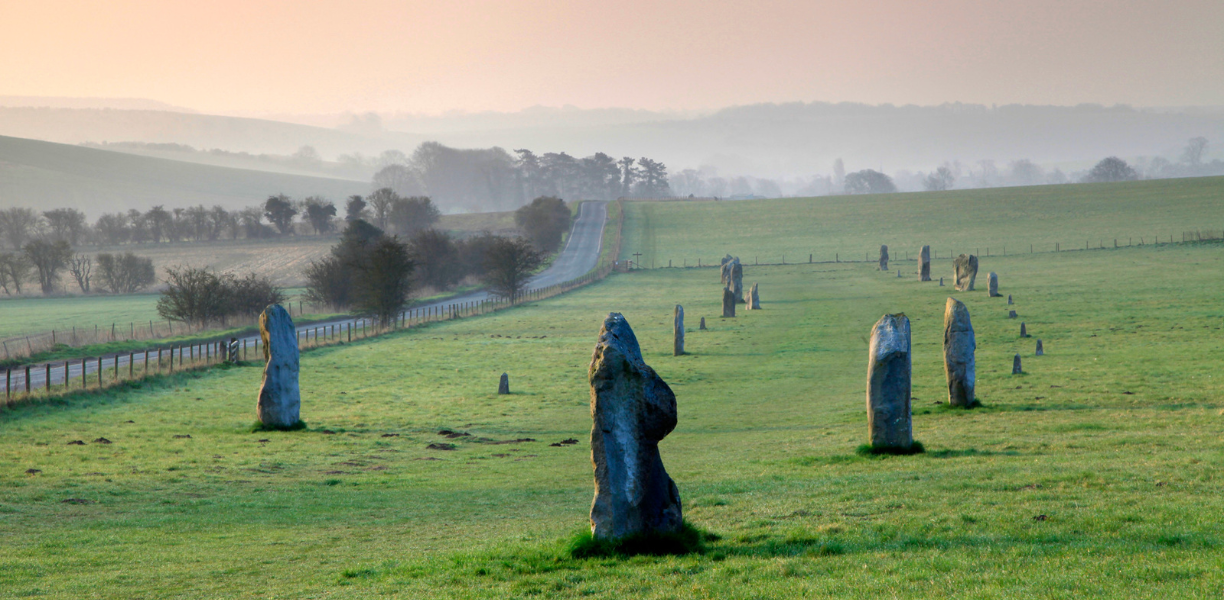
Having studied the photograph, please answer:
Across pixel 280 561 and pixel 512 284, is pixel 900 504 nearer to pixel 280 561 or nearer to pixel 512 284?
pixel 280 561

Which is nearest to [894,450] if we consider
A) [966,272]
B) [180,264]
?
[966,272]

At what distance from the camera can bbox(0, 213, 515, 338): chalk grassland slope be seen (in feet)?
220

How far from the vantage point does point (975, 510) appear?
11469mm

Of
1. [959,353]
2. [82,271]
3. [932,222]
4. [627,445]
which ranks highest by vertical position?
[932,222]

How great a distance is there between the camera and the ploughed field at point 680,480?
9375 mm

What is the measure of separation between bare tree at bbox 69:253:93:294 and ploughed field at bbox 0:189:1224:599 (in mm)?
72230

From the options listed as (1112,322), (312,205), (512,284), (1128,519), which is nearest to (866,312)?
(1112,322)

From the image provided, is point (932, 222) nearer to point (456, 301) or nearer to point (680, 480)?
point (456, 301)

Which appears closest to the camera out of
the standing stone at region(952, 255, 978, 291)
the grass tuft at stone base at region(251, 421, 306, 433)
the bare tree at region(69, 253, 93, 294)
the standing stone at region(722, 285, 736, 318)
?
the grass tuft at stone base at region(251, 421, 306, 433)

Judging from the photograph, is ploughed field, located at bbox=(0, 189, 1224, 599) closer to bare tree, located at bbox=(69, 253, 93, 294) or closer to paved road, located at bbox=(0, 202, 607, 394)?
paved road, located at bbox=(0, 202, 607, 394)

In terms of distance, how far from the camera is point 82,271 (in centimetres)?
10094

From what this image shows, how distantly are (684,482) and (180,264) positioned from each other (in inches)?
4326

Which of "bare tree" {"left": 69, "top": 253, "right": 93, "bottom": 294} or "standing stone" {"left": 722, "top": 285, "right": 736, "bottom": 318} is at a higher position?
"bare tree" {"left": 69, "top": 253, "right": 93, "bottom": 294}

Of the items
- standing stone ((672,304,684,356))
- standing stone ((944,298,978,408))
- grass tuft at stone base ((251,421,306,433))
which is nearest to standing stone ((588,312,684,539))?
standing stone ((944,298,978,408))
